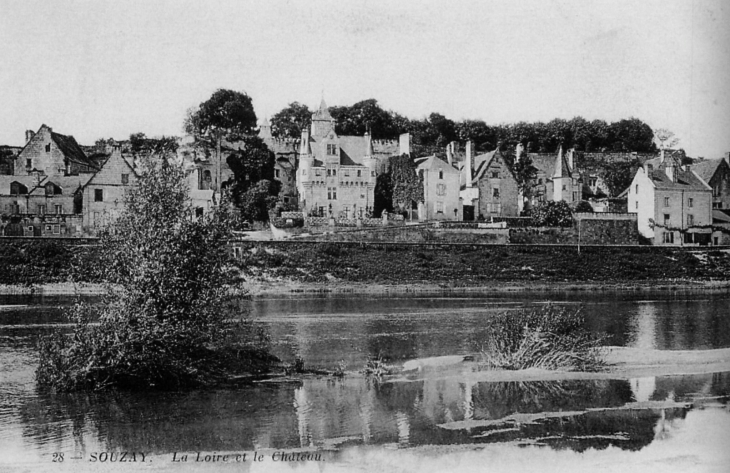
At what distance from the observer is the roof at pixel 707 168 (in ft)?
→ 247

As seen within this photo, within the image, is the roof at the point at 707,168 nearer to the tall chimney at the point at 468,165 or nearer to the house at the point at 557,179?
the house at the point at 557,179

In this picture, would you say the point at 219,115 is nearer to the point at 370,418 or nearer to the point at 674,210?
the point at 674,210

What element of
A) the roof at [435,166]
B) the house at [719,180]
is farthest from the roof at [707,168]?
the roof at [435,166]

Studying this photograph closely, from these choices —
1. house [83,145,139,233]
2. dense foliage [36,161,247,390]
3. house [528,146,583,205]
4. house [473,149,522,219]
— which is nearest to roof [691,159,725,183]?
house [528,146,583,205]

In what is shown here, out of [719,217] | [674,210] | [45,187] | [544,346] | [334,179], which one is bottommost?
[544,346]

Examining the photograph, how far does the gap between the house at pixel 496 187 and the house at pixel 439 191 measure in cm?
325

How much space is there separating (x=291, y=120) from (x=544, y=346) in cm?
8262

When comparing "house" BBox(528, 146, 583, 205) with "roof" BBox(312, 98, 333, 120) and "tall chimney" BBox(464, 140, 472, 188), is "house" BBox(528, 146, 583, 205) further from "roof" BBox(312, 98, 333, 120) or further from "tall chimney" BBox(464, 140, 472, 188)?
"roof" BBox(312, 98, 333, 120)

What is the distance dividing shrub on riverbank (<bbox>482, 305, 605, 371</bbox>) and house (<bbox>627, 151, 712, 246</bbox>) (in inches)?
2069

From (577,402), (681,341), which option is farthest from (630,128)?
(577,402)

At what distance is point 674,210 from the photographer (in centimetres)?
7188

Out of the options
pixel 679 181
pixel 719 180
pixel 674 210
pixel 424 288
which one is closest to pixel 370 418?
pixel 424 288

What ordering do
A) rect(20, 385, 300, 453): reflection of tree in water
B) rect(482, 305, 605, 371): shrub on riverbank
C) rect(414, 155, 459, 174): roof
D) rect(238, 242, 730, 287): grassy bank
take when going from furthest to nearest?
rect(414, 155, 459, 174): roof → rect(238, 242, 730, 287): grassy bank → rect(482, 305, 605, 371): shrub on riverbank → rect(20, 385, 300, 453): reflection of tree in water

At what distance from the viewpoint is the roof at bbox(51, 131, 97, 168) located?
251 ft
